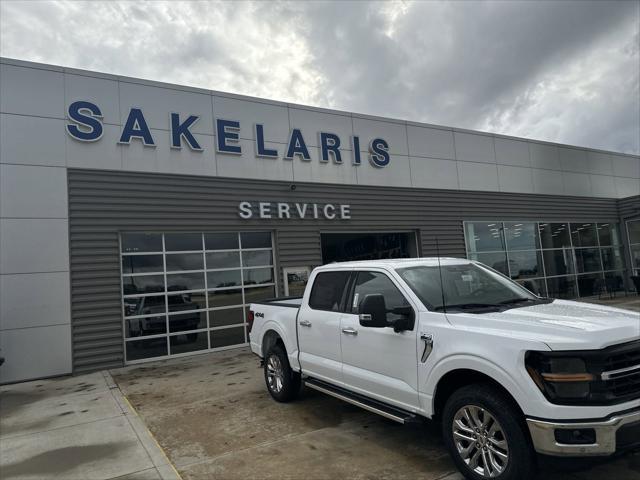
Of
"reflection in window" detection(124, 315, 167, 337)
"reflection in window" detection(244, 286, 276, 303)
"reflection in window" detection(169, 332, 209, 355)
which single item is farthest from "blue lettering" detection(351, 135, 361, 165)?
"reflection in window" detection(124, 315, 167, 337)

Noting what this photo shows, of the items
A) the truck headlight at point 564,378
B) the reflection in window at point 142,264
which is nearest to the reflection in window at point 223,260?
the reflection in window at point 142,264

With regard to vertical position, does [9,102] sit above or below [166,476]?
above

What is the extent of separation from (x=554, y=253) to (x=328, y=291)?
1647cm

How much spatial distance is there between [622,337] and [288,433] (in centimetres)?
353

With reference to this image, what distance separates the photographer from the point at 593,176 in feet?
68.4

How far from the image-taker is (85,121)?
10.6 meters

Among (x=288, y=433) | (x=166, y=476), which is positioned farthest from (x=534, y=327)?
(x=166, y=476)

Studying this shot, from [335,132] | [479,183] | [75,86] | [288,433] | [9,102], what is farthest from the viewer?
[479,183]

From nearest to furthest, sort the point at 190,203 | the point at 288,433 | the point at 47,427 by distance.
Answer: the point at 288,433 < the point at 47,427 < the point at 190,203

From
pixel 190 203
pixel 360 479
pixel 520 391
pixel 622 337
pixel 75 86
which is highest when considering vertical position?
pixel 75 86

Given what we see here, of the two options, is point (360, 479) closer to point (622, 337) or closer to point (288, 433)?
point (288, 433)

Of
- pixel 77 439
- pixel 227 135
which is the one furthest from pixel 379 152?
pixel 77 439

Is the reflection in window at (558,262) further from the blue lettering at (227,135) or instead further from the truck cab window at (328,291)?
the truck cab window at (328,291)

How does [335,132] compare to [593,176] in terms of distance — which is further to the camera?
[593,176]
